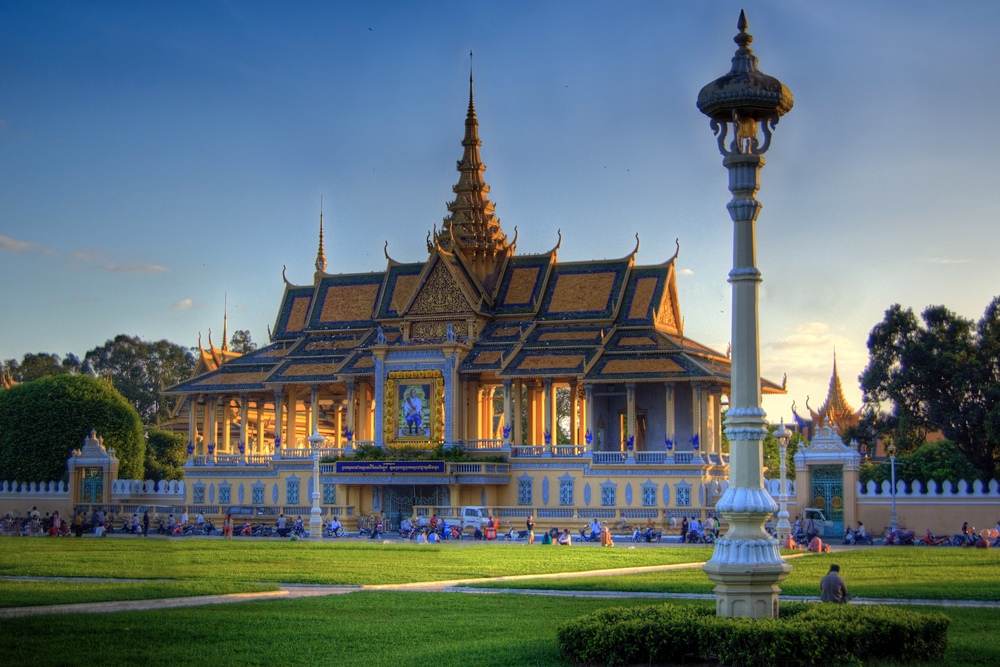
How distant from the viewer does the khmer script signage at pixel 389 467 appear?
61.0 meters

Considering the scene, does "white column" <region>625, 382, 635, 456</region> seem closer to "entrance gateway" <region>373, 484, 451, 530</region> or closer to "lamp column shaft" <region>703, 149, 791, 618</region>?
"entrance gateway" <region>373, 484, 451, 530</region>

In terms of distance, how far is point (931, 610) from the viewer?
2294 cm

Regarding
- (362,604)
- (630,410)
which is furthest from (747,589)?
(630,410)

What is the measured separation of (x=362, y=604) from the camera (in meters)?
24.4

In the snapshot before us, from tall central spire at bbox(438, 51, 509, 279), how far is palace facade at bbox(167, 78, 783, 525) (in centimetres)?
10

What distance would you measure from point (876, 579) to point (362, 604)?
12.0m

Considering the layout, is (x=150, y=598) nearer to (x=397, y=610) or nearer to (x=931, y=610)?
(x=397, y=610)

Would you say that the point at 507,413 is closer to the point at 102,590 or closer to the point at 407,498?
the point at 407,498

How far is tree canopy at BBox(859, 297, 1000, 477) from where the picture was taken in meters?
61.1

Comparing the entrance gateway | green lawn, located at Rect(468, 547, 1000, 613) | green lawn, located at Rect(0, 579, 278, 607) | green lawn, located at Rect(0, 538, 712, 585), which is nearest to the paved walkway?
green lawn, located at Rect(0, 579, 278, 607)

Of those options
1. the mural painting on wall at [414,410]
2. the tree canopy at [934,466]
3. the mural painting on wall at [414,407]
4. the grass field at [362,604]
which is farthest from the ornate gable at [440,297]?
the grass field at [362,604]

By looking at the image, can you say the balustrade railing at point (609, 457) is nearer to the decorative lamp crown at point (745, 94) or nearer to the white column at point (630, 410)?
the white column at point (630, 410)

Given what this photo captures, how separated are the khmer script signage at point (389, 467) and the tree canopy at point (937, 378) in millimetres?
20068

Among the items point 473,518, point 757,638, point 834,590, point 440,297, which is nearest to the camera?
point 757,638
